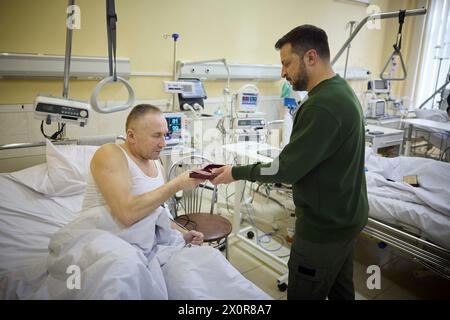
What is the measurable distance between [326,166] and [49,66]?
2327mm

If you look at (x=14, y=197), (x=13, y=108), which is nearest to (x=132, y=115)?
(x=14, y=197)

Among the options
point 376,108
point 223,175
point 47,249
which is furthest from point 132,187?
point 376,108

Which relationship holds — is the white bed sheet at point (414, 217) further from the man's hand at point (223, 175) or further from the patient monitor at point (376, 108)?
the patient monitor at point (376, 108)

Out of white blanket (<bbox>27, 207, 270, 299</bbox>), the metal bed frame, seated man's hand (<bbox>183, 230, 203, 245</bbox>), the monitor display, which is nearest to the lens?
white blanket (<bbox>27, 207, 270, 299</bbox>)

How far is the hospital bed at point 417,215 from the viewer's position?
1.80 meters

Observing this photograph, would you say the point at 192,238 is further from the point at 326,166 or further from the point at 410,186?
the point at 410,186

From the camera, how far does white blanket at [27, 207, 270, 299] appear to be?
968 mm

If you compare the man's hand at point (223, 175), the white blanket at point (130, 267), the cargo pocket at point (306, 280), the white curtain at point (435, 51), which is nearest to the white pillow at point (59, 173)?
the white blanket at point (130, 267)

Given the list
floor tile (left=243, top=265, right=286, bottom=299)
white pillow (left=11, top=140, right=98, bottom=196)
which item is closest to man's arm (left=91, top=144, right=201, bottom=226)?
white pillow (left=11, top=140, right=98, bottom=196)

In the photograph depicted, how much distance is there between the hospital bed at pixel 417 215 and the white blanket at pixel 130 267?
1.24 m

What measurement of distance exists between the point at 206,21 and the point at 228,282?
117 inches

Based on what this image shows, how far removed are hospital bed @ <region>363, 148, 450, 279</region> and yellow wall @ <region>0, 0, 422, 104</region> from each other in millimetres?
2155

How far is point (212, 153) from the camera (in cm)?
Result: 368

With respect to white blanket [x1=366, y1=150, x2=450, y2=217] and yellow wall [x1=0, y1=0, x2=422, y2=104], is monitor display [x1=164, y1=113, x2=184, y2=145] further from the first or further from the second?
white blanket [x1=366, y1=150, x2=450, y2=217]
